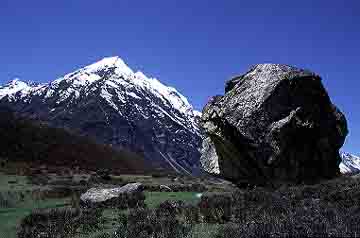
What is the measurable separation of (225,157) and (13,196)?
1280 centimetres

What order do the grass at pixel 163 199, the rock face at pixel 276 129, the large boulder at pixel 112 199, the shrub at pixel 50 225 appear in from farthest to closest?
the grass at pixel 163 199 < the large boulder at pixel 112 199 < the rock face at pixel 276 129 < the shrub at pixel 50 225

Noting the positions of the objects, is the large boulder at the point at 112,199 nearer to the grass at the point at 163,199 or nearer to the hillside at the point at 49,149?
the grass at the point at 163,199

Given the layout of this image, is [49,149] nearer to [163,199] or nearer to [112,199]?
[163,199]

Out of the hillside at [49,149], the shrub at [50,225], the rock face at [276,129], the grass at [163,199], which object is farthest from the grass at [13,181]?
the hillside at [49,149]

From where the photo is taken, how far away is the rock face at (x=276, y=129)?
62.2 ft

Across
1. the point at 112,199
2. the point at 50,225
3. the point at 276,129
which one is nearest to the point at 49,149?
the point at 112,199

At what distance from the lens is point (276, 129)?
18797 mm

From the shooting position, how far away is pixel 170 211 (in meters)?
15.4

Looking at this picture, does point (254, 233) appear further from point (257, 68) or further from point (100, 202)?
point (257, 68)

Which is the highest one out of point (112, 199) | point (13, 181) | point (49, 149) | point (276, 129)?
point (49, 149)

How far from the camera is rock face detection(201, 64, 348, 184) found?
18969mm

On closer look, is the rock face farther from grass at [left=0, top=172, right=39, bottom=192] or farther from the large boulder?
grass at [left=0, top=172, right=39, bottom=192]

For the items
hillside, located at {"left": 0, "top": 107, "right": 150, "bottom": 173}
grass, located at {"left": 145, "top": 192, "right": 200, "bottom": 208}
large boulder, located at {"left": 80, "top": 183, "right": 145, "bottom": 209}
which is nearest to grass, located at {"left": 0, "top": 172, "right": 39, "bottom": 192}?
grass, located at {"left": 145, "top": 192, "right": 200, "bottom": 208}

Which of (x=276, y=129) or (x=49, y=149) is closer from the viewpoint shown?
(x=276, y=129)
